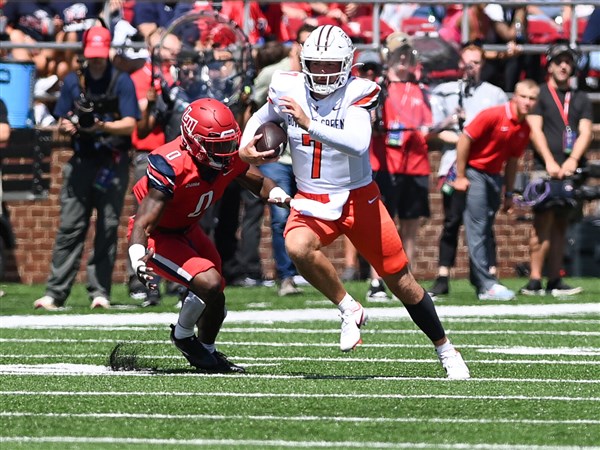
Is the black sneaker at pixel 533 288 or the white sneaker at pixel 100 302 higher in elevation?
the white sneaker at pixel 100 302

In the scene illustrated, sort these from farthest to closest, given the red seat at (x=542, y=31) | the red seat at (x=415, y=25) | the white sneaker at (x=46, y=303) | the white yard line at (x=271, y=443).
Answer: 1. the red seat at (x=542, y=31)
2. the red seat at (x=415, y=25)
3. the white sneaker at (x=46, y=303)
4. the white yard line at (x=271, y=443)

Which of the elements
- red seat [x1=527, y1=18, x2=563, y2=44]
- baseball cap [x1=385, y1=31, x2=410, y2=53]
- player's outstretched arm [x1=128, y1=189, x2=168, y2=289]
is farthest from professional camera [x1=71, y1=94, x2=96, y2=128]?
red seat [x1=527, y1=18, x2=563, y2=44]

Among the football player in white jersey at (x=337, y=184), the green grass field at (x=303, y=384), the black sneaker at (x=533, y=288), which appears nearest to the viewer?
the green grass field at (x=303, y=384)

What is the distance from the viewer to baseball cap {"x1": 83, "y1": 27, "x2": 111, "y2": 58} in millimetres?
12094

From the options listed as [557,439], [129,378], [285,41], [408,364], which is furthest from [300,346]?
Result: [285,41]

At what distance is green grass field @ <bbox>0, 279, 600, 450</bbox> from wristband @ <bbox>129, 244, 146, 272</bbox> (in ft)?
1.96

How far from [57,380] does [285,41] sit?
8.33 m

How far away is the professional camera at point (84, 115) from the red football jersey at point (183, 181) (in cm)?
366

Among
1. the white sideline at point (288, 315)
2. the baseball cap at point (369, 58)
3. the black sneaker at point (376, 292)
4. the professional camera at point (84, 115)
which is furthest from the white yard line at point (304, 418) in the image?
the baseball cap at point (369, 58)

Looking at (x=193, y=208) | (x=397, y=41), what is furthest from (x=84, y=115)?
(x=193, y=208)

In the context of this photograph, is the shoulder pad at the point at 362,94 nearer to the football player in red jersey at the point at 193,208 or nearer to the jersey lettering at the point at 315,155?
the jersey lettering at the point at 315,155

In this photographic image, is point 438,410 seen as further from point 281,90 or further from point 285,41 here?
point 285,41

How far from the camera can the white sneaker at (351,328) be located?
318 inches

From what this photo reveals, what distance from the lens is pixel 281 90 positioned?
27.3 ft
